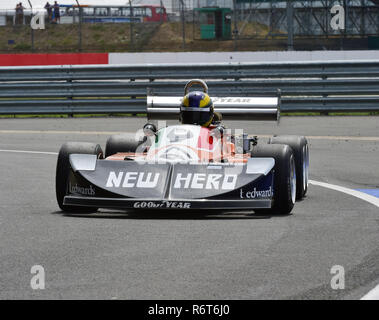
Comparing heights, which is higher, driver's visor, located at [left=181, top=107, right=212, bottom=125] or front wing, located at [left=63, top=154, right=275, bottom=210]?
driver's visor, located at [left=181, top=107, right=212, bottom=125]

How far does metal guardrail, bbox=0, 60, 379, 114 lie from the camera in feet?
65.6

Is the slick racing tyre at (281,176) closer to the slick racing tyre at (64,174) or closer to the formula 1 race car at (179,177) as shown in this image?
the formula 1 race car at (179,177)

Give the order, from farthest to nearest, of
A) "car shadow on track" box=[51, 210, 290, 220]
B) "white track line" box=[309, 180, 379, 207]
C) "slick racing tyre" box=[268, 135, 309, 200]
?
1. "slick racing tyre" box=[268, 135, 309, 200]
2. "white track line" box=[309, 180, 379, 207]
3. "car shadow on track" box=[51, 210, 290, 220]

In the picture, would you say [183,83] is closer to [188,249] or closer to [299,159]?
[299,159]

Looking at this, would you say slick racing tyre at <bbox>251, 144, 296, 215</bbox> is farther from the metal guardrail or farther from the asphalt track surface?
the metal guardrail

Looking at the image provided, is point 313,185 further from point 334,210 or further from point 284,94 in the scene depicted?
point 284,94

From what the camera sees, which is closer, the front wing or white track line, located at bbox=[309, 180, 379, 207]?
the front wing

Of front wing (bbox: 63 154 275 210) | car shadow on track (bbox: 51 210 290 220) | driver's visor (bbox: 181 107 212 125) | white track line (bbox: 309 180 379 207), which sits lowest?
white track line (bbox: 309 180 379 207)

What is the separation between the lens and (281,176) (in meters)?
8.63

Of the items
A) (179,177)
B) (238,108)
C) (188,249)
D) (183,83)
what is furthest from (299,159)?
(183,83)

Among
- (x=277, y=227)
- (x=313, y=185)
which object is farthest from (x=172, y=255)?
(x=313, y=185)

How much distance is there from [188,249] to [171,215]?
1906 millimetres

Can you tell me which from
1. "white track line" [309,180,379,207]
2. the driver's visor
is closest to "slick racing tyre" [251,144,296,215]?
"white track line" [309,180,379,207]

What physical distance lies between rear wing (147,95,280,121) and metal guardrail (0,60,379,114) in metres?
8.30
